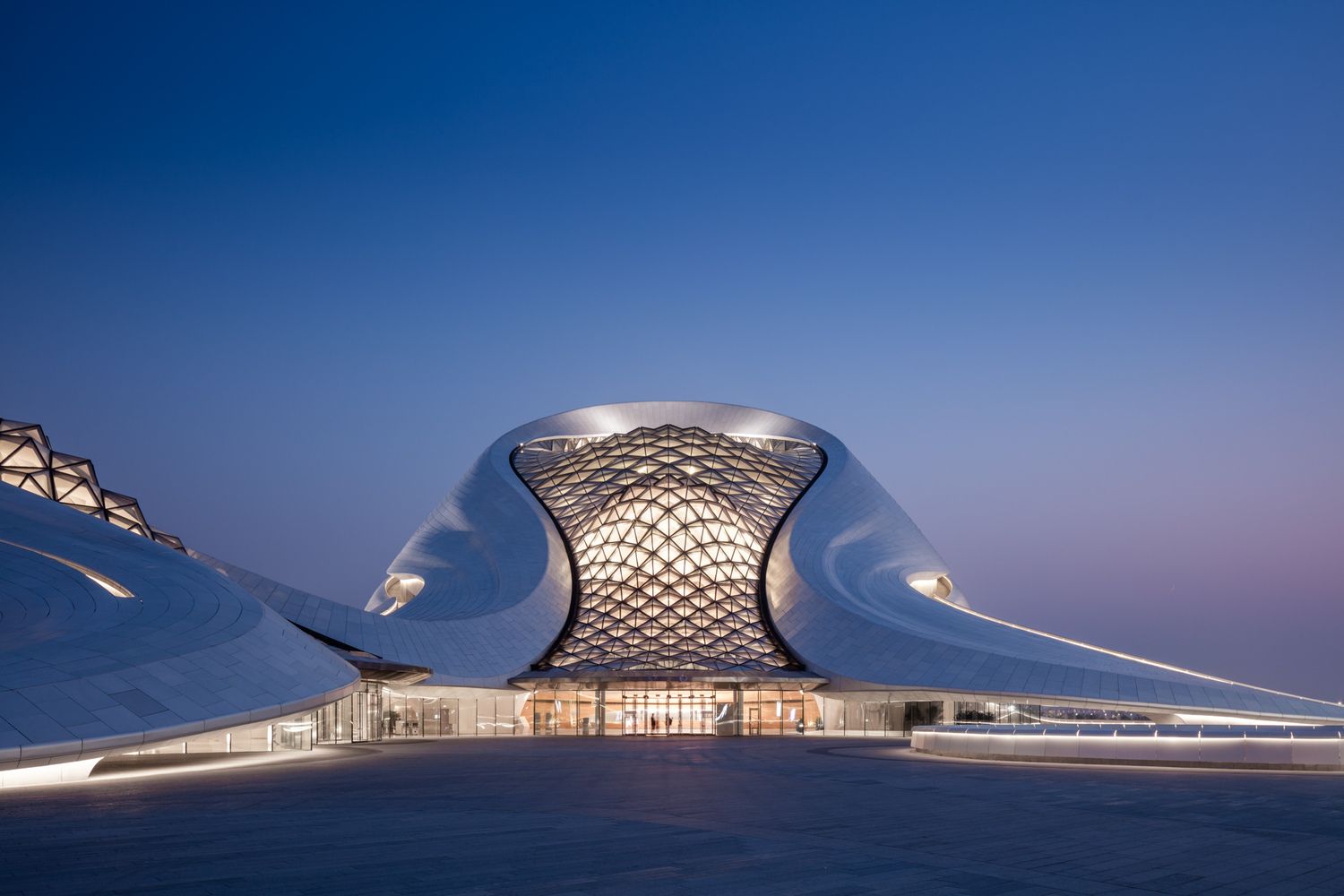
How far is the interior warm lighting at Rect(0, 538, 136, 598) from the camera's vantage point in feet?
74.6

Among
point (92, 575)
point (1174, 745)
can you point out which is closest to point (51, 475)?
point (92, 575)

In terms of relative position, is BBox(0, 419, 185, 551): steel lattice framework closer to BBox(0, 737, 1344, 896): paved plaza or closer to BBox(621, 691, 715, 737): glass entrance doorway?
BBox(0, 737, 1344, 896): paved plaza

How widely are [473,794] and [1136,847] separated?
9.48 m

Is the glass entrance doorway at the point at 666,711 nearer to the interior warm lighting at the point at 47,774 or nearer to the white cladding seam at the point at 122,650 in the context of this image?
the white cladding seam at the point at 122,650

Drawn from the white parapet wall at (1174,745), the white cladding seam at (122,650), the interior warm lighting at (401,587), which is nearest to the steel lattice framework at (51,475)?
the white cladding seam at (122,650)

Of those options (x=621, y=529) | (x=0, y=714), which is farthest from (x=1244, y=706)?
(x=0, y=714)

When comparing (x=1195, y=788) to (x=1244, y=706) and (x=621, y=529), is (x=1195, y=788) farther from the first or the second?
(x=621, y=529)

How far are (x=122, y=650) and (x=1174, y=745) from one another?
20160 mm

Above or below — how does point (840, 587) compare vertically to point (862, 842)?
above

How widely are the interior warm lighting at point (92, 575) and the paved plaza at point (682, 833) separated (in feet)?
18.1

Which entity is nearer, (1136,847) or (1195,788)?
(1136,847)

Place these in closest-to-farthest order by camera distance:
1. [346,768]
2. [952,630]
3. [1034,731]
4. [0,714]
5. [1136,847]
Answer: [1136,847] < [0,714] < [346,768] < [1034,731] < [952,630]

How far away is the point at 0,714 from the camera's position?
15812 mm

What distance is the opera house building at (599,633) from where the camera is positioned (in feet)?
65.9
